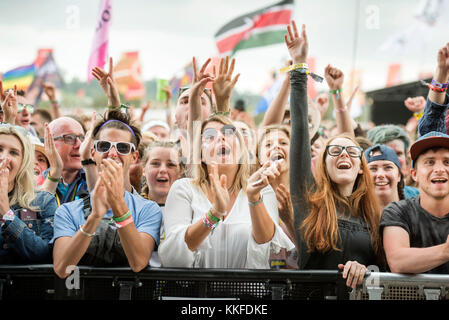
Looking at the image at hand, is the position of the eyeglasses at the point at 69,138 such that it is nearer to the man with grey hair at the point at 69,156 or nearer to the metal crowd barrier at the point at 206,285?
the man with grey hair at the point at 69,156

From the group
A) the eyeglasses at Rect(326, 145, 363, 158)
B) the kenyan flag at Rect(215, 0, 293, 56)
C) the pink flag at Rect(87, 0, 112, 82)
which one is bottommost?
the eyeglasses at Rect(326, 145, 363, 158)

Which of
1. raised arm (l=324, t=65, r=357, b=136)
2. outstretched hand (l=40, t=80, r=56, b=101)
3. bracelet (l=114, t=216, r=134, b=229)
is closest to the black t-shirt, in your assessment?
bracelet (l=114, t=216, r=134, b=229)

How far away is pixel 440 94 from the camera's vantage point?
3922 millimetres

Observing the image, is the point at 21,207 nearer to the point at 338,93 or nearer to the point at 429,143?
the point at 429,143

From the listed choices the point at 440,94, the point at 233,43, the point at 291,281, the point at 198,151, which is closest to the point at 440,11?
the point at 233,43

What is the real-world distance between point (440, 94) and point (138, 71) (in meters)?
13.1

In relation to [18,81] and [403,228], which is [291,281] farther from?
[18,81]

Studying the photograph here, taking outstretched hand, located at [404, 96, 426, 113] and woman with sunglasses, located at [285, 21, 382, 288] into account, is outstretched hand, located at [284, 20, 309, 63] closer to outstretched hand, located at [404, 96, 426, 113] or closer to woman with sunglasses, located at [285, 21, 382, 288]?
woman with sunglasses, located at [285, 21, 382, 288]

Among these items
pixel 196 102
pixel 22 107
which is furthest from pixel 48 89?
pixel 196 102

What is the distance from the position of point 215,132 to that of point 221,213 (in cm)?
71

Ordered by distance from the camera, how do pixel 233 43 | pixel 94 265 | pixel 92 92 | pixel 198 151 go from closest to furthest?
pixel 94 265
pixel 198 151
pixel 233 43
pixel 92 92

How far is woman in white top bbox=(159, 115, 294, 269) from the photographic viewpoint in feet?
8.86

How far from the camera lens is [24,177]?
127 inches

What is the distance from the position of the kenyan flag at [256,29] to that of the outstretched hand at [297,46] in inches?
146
